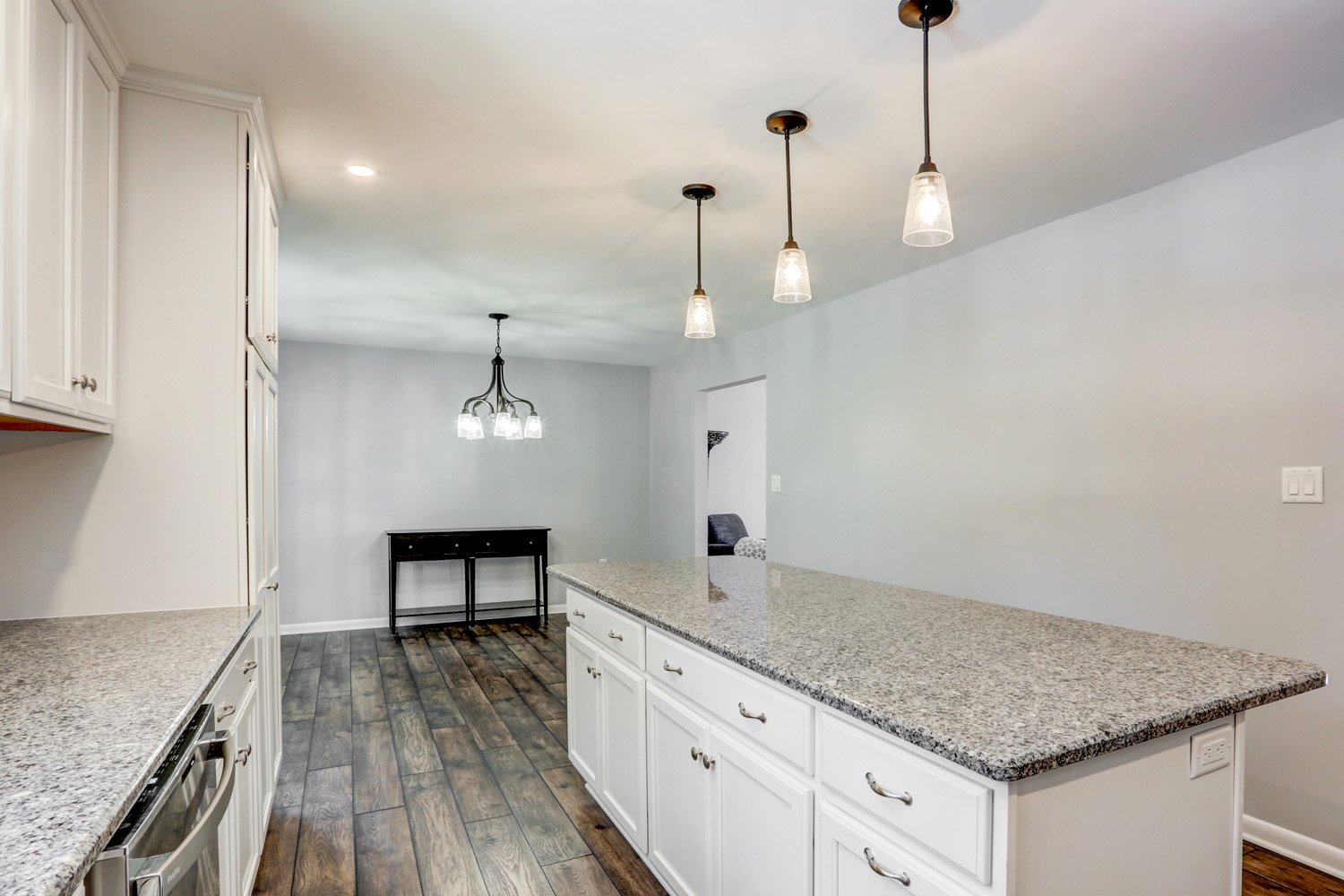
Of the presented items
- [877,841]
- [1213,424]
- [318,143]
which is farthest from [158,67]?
[1213,424]

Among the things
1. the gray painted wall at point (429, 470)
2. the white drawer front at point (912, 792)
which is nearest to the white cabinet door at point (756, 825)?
the white drawer front at point (912, 792)

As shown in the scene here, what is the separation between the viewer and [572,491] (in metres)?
6.57

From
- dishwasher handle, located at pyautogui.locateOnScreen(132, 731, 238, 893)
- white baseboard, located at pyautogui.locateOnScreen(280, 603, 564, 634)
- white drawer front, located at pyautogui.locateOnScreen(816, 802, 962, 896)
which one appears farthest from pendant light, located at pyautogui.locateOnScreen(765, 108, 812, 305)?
white baseboard, located at pyautogui.locateOnScreen(280, 603, 564, 634)

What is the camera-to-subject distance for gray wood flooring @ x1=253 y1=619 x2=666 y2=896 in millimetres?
2197

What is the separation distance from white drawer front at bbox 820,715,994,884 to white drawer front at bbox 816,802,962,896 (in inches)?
1.6

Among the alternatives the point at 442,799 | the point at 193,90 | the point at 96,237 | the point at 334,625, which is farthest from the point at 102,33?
the point at 334,625

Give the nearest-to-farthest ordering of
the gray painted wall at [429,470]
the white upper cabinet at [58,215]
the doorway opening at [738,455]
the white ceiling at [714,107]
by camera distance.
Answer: the white upper cabinet at [58,215] < the white ceiling at [714,107] < the gray painted wall at [429,470] < the doorway opening at [738,455]

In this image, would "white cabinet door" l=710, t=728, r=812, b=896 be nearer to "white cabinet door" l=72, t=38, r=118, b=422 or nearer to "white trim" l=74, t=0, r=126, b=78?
"white cabinet door" l=72, t=38, r=118, b=422

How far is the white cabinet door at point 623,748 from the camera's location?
7.12 ft

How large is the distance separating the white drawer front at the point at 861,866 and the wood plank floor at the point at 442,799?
984 millimetres

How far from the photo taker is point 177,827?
112 cm

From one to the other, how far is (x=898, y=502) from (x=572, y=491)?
11.4 ft

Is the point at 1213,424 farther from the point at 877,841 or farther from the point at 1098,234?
the point at 877,841

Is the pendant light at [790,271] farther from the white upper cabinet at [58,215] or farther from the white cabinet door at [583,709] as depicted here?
the white upper cabinet at [58,215]
